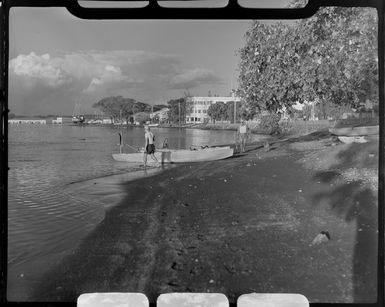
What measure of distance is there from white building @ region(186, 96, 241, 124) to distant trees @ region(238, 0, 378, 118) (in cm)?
20

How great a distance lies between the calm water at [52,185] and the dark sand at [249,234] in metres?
0.15

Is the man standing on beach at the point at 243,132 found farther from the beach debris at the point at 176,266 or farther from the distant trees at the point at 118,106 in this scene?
the beach debris at the point at 176,266

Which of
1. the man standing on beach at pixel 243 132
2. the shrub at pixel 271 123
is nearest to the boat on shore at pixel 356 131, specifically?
the shrub at pixel 271 123

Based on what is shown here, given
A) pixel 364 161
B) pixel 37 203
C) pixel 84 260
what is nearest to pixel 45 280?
pixel 84 260

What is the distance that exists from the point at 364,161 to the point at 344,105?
0.47 m

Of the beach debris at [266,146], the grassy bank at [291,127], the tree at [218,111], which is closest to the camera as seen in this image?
the tree at [218,111]

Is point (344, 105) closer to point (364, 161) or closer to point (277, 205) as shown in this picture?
point (364, 161)

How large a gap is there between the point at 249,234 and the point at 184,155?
101 cm

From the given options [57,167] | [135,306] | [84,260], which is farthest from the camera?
[57,167]

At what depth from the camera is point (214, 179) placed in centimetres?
338

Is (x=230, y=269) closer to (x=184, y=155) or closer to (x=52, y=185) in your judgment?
(x=184, y=155)

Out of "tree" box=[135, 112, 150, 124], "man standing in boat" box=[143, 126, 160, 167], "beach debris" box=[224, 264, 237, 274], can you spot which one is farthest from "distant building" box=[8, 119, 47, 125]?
"beach debris" box=[224, 264, 237, 274]

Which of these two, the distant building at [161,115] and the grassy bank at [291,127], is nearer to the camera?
the distant building at [161,115]

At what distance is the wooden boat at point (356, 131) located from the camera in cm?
246
